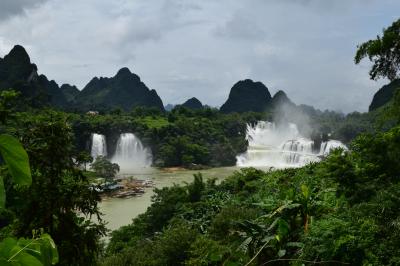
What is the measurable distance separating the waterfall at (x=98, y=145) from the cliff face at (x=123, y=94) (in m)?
64.4

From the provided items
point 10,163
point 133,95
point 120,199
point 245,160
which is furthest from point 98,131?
point 133,95

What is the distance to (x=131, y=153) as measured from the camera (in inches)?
2082

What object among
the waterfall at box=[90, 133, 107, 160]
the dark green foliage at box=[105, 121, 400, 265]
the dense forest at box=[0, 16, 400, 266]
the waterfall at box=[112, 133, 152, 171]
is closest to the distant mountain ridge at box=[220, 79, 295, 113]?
the waterfall at box=[112, 133, 152, 171]

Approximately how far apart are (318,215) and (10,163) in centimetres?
893

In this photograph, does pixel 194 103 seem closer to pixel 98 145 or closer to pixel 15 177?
pixel 98 145

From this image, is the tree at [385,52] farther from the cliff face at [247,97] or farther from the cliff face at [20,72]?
the cliff face at [247,97]

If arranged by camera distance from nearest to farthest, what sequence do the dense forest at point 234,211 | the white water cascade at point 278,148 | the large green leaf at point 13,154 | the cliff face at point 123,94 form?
the large green leaf at point 13,154 < the dense forest at point 234,211 < the white water cascade at point 278,148 < the cliff face at point 123,94

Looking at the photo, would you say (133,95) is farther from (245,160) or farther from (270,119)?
(245,160)

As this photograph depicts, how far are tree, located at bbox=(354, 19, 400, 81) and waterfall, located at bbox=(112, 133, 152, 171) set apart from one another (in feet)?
141

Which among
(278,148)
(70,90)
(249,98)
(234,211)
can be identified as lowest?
(234,211)

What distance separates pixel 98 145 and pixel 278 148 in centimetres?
2236

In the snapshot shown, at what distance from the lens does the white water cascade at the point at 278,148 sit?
4738 centimetres

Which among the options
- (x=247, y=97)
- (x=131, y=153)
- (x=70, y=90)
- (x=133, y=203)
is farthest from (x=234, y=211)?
(x=70, y=90)

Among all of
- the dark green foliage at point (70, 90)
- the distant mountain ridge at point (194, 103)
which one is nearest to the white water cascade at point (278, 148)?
the distant mountain ridge at point (194, 103)
